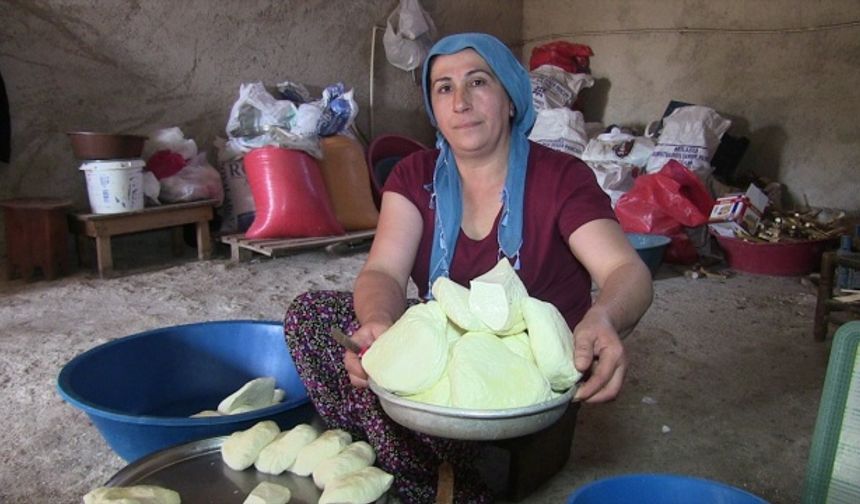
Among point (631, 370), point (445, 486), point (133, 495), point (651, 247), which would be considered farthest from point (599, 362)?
point (651, 247)

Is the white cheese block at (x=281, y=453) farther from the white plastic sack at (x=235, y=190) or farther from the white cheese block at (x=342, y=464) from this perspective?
the white plastic sack at (x=235, y=190)

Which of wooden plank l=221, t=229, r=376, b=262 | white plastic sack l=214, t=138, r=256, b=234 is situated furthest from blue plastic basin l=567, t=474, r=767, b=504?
white plastic sack l=214, t=138, r=256, b=234

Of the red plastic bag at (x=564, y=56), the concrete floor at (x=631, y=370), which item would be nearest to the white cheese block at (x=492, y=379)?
the concrete floor at (x=631, y=370)

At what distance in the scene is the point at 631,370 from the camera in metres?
2.22

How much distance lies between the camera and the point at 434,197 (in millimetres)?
1429

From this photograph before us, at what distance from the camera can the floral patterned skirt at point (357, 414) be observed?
4.29 feet

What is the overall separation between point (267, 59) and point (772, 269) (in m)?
3.26

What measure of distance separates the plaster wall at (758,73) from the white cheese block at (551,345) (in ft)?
13.1

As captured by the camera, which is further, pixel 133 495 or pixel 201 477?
pixel 201 477

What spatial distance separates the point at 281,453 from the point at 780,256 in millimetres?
3124

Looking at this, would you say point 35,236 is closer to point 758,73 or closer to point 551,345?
point 551,345

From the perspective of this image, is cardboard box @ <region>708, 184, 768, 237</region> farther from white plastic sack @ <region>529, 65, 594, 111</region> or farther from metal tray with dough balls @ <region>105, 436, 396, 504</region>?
metal tray with dough balls @ <region>105, 436, 396, 504</region>

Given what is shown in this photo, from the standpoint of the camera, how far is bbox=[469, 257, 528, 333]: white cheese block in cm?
94

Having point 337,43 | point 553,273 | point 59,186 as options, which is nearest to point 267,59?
point 337,43
